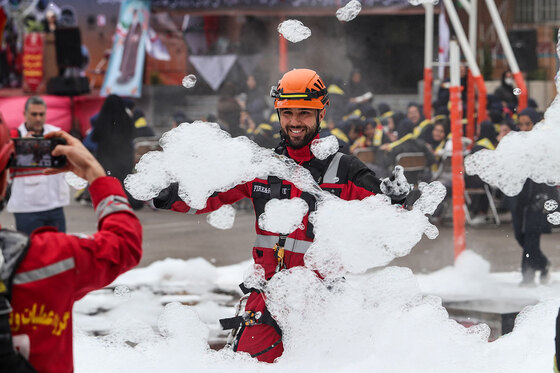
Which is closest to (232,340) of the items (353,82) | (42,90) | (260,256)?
(260,256)

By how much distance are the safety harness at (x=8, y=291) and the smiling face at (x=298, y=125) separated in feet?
7.46

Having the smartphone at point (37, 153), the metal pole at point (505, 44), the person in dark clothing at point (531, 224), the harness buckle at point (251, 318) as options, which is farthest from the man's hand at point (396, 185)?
the metal pole at point (505, 44)

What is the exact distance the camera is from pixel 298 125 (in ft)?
15.7

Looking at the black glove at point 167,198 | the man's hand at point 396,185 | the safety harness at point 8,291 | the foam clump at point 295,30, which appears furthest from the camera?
the foam clump at point 295,30

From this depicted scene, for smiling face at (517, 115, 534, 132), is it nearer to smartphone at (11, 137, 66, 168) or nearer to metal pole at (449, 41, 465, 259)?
metal pole at (449, 41, 465, 259)

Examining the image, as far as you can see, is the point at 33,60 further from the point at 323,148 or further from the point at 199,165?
the point at 323,148

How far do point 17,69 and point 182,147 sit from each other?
1844 cm

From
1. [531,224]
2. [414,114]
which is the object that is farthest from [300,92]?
[414,114]

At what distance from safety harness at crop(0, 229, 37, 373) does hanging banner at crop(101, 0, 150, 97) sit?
1758 centimetres

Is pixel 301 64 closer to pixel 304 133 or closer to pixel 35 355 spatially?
pixel 304 133

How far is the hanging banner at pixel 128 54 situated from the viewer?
20.1m

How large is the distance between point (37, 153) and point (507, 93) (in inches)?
548

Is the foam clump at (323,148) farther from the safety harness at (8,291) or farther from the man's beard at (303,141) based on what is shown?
the safety harness at (8,291)

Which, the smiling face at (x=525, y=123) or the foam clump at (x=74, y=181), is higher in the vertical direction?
the foam clump at (x=74, y=181)
